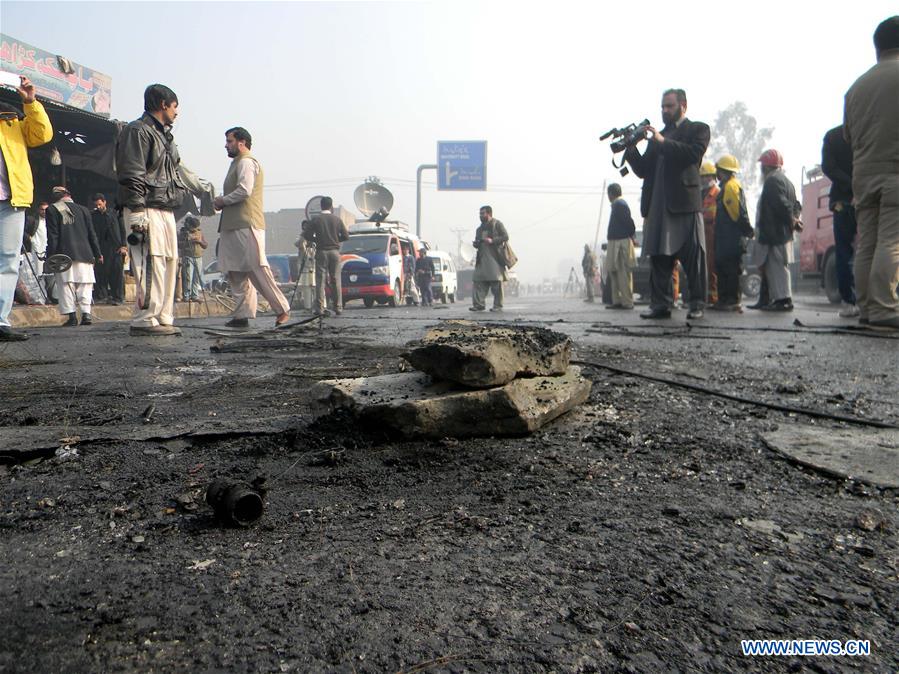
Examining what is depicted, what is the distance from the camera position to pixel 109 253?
11.8 meters

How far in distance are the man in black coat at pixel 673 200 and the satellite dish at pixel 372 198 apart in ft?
58.2

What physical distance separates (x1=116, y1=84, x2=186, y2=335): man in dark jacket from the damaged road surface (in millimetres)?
3510

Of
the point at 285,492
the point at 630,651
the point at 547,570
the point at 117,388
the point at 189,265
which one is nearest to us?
the point at 630,651

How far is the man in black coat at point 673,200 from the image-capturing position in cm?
667

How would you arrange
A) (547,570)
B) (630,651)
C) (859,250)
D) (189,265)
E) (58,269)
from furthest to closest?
(189,265)
(58,269)
(859,250)
(547,570)
(630,651)

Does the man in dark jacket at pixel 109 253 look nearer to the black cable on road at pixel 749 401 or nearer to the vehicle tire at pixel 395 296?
the vehicle tire at pixel 395 296

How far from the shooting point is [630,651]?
94 cm

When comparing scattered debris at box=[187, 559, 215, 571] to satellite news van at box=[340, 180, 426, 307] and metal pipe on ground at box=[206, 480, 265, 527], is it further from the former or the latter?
satellite news van at box=[340, 180, 426, 307]

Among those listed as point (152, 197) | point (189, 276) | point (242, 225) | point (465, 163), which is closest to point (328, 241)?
point (189, 276)

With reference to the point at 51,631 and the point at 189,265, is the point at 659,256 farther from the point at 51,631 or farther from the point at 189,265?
the point at 189,265

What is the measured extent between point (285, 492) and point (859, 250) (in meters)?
5.40

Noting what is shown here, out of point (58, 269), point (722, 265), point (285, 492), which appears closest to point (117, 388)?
point (285, 492)

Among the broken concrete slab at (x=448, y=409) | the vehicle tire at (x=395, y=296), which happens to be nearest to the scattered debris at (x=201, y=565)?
the broken concrete slab at (x=448, y=409)

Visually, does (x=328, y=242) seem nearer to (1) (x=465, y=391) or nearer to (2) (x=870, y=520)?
(1) (x=465, y=391)
